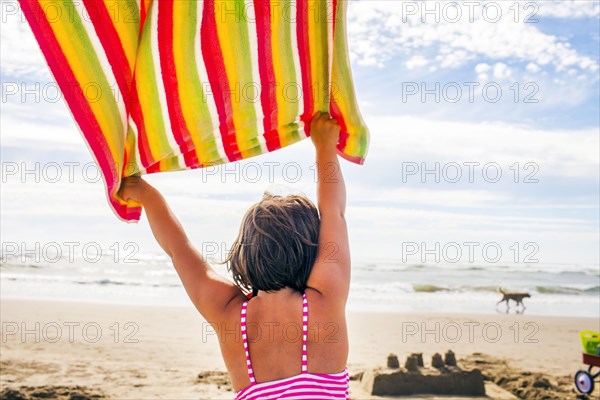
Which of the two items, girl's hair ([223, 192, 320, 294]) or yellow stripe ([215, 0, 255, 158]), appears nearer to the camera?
girl's hair ([223, 192, 320, 294])

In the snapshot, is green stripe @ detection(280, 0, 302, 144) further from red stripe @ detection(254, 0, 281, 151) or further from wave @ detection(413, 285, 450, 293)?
wave @ detection(413, 285, 450, 293)

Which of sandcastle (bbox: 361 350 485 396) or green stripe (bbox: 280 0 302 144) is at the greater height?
green stripe (bbox: 280 0 302 144)

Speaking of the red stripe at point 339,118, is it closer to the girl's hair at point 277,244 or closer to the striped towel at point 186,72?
the striped towel at point 186,72

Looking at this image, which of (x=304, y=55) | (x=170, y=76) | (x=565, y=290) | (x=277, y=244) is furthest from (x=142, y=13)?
(x=565, y=290)

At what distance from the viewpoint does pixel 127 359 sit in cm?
827

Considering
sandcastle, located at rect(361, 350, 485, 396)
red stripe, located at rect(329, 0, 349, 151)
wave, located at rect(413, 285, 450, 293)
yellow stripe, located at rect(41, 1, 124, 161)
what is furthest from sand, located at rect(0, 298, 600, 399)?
yellow stripe, located at rect(41, 1, 124, 161)

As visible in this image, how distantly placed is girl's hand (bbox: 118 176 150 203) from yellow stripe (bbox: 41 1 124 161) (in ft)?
0.34

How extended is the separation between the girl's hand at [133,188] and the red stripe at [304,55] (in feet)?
1.97

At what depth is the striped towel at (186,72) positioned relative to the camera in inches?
73.8

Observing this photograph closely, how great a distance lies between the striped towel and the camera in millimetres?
1874

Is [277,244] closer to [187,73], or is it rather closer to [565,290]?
[187,73]

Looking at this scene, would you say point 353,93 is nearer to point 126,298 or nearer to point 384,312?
point 384,312

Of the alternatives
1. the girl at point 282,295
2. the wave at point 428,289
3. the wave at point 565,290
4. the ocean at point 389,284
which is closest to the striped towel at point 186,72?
the girl at point 282,295

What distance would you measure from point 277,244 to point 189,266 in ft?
0.88
